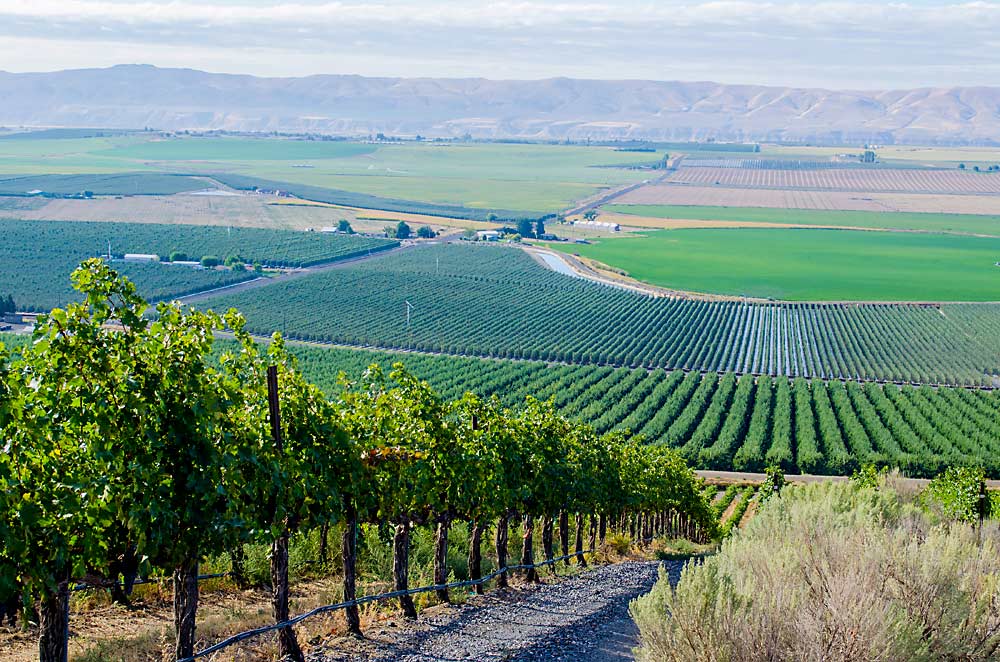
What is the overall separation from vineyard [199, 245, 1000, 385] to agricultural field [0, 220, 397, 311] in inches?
334

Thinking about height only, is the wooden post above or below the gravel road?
above

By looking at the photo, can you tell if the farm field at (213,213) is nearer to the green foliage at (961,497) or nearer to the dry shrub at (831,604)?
the green foliage at (961,497)

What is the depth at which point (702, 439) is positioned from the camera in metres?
48.9

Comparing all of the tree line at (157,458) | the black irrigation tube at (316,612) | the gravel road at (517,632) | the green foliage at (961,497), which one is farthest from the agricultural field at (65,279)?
the tree line at (157,458)

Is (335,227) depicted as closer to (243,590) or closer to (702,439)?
(702,439)

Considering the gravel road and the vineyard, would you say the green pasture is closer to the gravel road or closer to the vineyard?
the vineyard

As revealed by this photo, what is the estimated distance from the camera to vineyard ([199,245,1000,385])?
222 ft

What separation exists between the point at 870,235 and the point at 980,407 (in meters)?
89.0

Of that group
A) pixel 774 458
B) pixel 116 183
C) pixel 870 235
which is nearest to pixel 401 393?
pixel 774 458

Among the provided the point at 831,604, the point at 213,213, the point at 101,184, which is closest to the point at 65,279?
the point at 213,213

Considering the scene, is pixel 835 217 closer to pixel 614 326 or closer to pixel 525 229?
pixel 525 229

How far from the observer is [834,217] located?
527 ft

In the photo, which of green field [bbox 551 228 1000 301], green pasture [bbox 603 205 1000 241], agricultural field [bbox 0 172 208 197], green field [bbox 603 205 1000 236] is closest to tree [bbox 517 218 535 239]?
green field [bbox 551 228 1000 301]

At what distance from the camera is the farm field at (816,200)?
→ 570 ft
